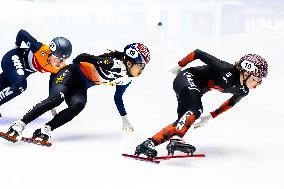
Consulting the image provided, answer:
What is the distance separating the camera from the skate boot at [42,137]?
5.93m

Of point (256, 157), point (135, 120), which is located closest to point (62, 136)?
point (135, 120)

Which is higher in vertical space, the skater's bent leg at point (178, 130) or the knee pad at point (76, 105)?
the knee pad at point (76, 105)

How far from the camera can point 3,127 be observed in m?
6.71

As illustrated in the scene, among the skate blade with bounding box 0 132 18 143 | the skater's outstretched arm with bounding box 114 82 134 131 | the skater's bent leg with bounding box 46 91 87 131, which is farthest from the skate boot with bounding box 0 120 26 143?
the skater's outstretched arm with bounding box 114 82 134 131

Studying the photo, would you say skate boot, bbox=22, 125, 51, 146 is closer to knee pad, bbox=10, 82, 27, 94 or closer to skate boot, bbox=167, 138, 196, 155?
knee pad, bbox=10, 82, 27, 94

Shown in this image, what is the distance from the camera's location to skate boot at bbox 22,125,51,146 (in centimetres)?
593

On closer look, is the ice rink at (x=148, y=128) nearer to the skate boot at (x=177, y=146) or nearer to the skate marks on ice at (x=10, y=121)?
the skate marks on ice at (x=10, y=121)

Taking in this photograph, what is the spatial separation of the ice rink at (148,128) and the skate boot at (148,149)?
0.12 meters

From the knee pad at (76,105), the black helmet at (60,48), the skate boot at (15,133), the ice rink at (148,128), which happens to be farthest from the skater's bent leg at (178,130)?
the black helmet at (60,48)

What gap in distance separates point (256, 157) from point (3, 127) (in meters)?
2.93

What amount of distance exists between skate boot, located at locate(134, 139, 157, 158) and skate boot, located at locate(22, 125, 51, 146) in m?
0.99

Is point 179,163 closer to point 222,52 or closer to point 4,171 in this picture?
point 4,171

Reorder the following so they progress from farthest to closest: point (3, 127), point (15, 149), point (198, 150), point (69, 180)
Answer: point (3, 127)
point (198, 150)
point (15, 149)
point (69, 180)

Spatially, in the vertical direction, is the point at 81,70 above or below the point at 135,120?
above
